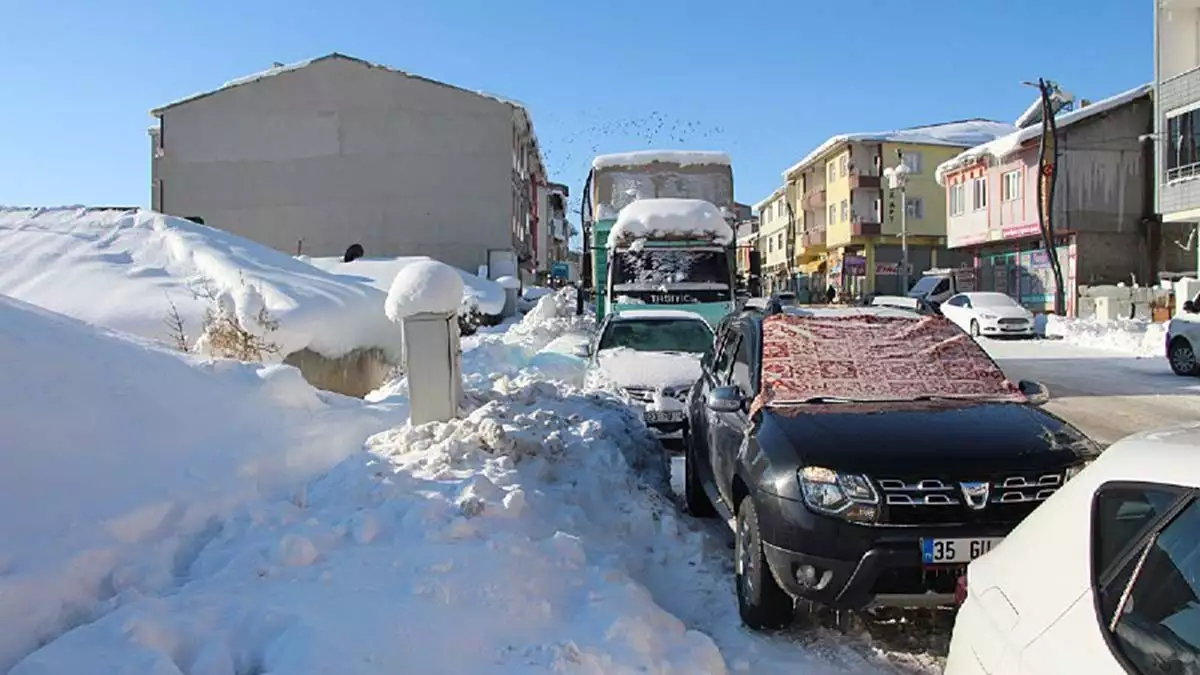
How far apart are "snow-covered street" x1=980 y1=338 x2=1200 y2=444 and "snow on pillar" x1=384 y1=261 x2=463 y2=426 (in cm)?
647

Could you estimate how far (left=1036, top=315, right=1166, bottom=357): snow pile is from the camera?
66.7 feet

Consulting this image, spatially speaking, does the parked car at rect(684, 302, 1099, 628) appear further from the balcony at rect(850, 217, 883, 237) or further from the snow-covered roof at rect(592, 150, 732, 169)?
the balcony at rect(850, 217, 883, 237)

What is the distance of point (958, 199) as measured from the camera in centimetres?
4219

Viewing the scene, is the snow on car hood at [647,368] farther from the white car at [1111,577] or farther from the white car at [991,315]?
the white car at [991,315]

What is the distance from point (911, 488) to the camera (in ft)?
13.5

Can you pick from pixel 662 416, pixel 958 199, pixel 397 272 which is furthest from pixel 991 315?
pixel 662 416

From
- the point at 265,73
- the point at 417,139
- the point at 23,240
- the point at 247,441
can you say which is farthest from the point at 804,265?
the point at 247,441

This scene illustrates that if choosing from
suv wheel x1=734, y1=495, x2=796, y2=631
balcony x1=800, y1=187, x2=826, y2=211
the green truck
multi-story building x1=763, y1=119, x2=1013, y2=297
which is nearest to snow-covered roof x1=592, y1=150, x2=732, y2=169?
the green truck

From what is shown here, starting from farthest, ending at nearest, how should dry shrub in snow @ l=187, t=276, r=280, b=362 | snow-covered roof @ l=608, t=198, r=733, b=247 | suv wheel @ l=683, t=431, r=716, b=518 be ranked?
snow-covered roof @ l=608, t=198, r=733, b=247 → dry shrub in snow @ l=187, t=276, r=280, b=362 → suv wheel @ l=683, t=431, r=716, b=518

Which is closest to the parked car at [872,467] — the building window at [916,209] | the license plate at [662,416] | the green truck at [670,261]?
the license plate at [662,416]

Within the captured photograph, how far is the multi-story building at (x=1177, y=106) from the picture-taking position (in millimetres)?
24953

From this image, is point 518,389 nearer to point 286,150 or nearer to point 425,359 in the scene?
point 425,359

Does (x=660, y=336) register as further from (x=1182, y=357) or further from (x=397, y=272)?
(x=397, y=272)

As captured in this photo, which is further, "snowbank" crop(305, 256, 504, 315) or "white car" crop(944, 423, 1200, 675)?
"snowbank" crop(305, 256, 504, 315)
